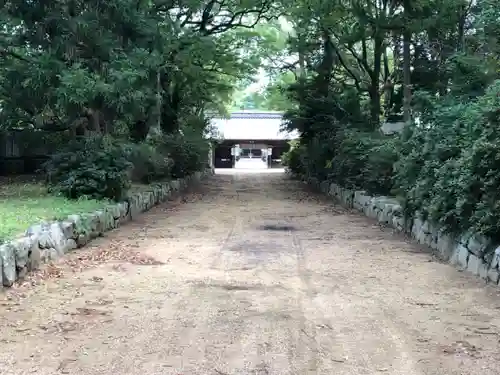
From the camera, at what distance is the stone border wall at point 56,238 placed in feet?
18.9

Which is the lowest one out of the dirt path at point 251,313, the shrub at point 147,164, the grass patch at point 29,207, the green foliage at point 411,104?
the dirt path at point 251,313

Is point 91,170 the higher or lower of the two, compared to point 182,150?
lower

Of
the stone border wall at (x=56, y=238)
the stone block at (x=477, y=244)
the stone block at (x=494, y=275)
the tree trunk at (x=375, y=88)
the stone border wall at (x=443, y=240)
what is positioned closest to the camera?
the stone border wall at (x=56, y=238)

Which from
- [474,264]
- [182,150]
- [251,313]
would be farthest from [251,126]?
[251,313]

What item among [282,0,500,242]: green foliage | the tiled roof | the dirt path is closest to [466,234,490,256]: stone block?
[282,0,500,242]: green foliage

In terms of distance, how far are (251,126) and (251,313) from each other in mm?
40278

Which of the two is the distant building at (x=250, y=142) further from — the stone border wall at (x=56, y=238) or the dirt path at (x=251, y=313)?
the dirt path at (x=251, y=313)

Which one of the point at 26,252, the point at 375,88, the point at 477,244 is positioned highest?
the point at 375,88

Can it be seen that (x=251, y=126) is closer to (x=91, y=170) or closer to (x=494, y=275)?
(x=91, y=170)

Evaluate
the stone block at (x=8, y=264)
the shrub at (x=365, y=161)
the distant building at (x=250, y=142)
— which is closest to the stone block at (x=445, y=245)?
the shrub at (x=365, y=161)

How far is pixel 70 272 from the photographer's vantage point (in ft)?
21.9

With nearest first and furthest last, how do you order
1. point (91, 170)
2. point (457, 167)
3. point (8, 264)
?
1. point (8, 264)
2. point (457, 167)
3. point (91, 170)

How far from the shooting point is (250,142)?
1726 inches

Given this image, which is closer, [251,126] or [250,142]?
[250,142]
